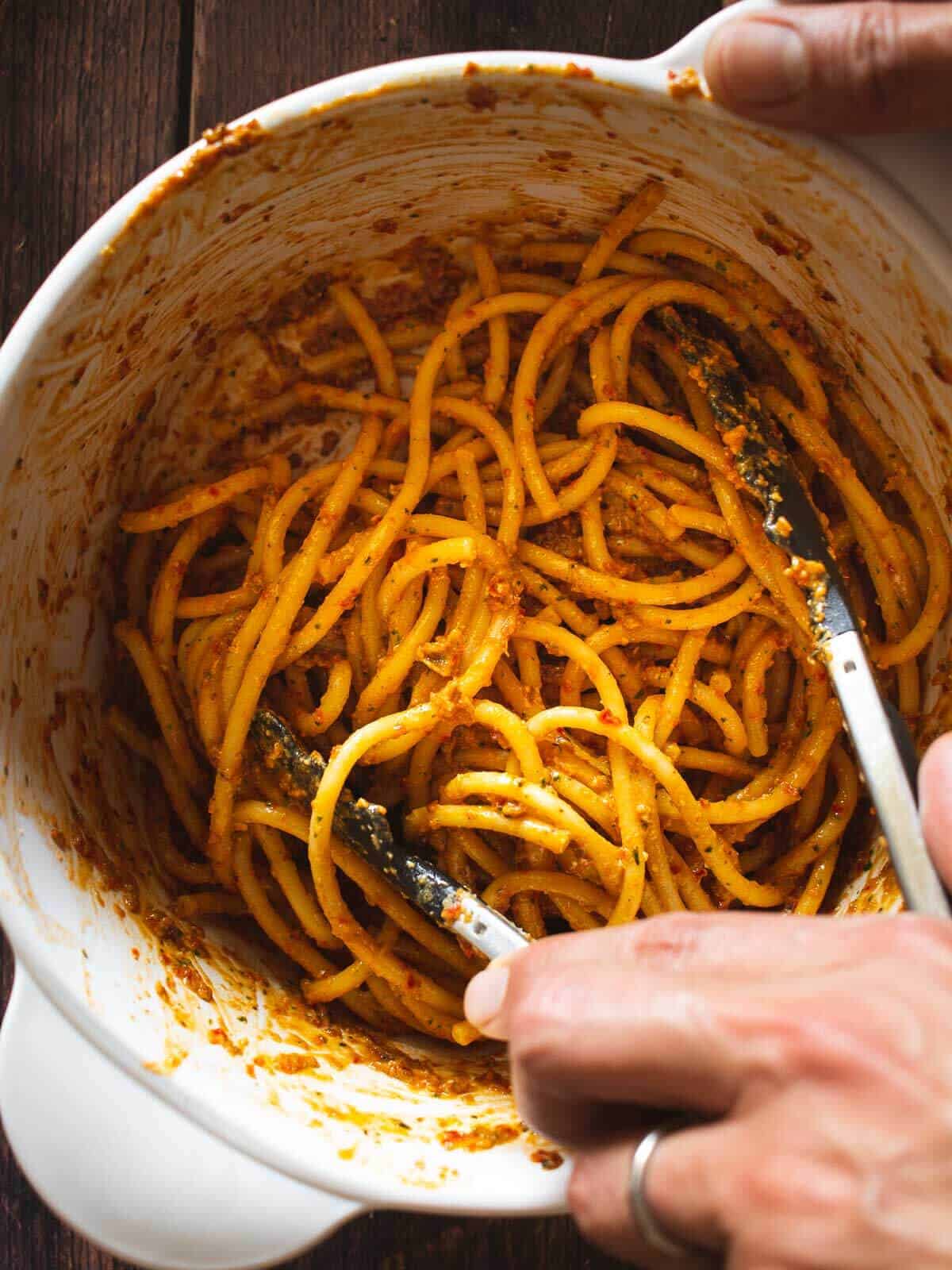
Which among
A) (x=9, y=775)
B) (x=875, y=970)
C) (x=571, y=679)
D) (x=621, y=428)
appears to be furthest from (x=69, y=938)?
(x=621, y=428)

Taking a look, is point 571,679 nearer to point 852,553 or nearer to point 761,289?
point 852,553

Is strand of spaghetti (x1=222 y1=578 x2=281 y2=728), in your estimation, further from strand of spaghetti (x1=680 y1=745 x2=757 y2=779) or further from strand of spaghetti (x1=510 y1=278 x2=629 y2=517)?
strand of spaghetti (x1=680 y1=745 x2=757 y2=779)

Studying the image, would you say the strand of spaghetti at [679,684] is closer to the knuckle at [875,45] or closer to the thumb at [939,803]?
the thumb at [939,803]

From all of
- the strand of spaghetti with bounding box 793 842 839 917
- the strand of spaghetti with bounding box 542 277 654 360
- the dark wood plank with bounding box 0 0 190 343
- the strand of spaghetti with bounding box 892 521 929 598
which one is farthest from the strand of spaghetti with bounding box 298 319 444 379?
the strand of spaghetti with bounding box 793 842 839 917

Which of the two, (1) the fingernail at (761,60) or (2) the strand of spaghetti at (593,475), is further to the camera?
(2) the strand of spaghetti at (593,475)

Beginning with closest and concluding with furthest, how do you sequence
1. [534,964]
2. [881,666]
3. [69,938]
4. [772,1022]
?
1. [772,1022]
2. [534,964]
3. [69,938]
4. [881,666]

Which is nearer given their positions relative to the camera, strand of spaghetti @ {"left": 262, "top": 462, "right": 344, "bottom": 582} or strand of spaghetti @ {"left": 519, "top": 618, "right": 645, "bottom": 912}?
strand of spaghetti @ {"left": 519, "top": 618, "right": 645, "bottom": 912}

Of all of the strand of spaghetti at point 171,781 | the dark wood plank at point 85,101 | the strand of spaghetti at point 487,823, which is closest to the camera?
the strand of spaghetti at point 487,823

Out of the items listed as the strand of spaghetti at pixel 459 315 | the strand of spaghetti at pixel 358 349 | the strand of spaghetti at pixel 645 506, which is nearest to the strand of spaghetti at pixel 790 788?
the strand of spaghetti at pixel 645 506
